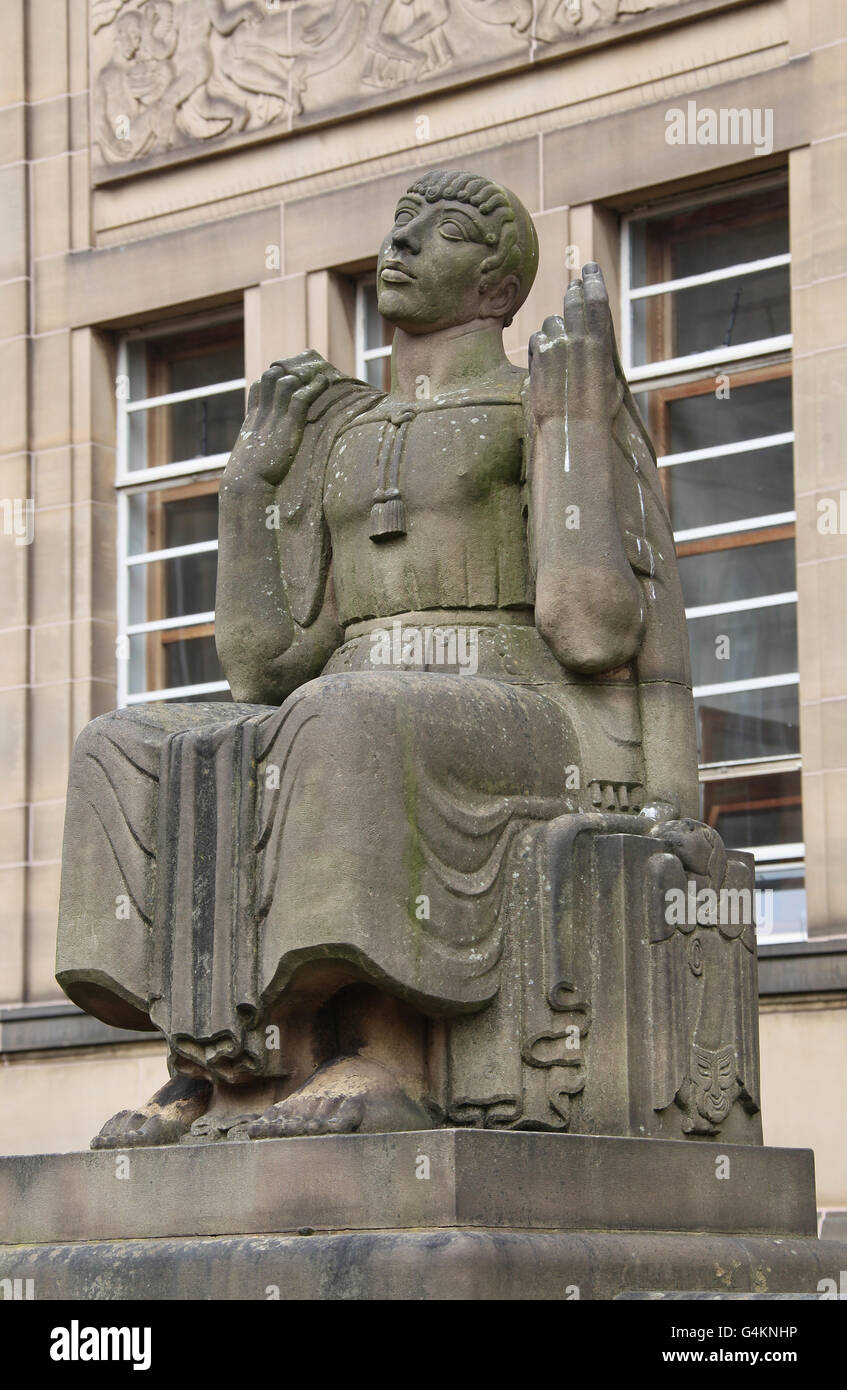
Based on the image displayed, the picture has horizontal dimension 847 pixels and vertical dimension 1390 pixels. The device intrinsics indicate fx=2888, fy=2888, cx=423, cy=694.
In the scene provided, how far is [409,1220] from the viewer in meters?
7.78

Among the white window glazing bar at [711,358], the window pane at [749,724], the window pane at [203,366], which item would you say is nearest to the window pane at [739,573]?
the window pane at [749,724]

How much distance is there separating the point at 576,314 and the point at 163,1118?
2792mm

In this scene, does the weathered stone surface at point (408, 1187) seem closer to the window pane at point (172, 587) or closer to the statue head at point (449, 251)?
the statue head at point (449, 251)

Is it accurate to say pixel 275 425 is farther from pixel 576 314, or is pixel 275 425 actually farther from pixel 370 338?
pixel 370 338

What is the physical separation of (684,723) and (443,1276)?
2245 mm

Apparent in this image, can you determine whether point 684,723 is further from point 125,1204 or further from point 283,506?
point 125,1204

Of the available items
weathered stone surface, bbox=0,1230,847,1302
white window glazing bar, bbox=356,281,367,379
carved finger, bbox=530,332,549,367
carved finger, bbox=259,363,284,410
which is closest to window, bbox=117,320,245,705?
white window glazing bar, bbox=356,281,367,379

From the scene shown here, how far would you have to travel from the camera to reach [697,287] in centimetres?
1658

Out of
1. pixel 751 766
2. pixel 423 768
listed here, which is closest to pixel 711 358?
pixel 751 766

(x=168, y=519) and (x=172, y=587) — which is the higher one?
(x=168, y=519)

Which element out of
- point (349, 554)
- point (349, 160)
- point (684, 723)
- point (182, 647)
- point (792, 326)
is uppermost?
point (349, 160)

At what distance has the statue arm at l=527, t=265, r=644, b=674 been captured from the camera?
8875 millimetres
